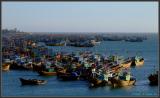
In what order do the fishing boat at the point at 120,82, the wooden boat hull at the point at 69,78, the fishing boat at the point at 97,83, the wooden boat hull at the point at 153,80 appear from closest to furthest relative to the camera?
the fishing boat at the point at 120,82, the fishing boat at the point at 97,83, the wooden boat hull at the point at 153,80, the wooden boat hull at the point at 69,78

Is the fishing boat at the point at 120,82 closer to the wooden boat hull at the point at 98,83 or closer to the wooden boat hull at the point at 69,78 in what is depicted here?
the wooden boat hull at the point at 98,83

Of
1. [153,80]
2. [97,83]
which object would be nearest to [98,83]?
[97,83]

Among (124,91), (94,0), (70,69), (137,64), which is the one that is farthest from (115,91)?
(137,64)

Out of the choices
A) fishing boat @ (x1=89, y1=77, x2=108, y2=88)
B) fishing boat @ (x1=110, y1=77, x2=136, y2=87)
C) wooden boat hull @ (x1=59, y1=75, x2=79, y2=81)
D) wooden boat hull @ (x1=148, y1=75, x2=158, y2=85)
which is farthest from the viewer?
wooden boat hull @ (x1=59, y1=75, x2=79, y2=81)

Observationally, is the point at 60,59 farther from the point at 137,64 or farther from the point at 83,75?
the point at 83,75

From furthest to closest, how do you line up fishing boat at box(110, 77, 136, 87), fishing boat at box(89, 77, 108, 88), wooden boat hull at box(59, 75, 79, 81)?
wooden boat hull at box(59, 75, 79, 81), fishing boat at box(89, 77, 108, 88), fishing boat at box(110, 77, 136, 87)

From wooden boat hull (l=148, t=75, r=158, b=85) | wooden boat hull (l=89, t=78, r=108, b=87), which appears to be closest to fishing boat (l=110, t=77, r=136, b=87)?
wooden boat hull (l=89, t=78, r=108, b=87)

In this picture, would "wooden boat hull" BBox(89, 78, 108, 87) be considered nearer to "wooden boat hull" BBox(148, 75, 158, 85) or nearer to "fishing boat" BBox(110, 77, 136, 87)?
"fishing boat" BBox(110, 77, 136, 87)

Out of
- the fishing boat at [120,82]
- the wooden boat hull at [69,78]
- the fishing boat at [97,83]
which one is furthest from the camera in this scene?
the wooden boat hull at [69,78]

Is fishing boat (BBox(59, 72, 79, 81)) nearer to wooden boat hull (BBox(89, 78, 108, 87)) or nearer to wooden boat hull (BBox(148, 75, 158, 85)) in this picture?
wooden boat hull (BBox(89, 78, 108, 87))

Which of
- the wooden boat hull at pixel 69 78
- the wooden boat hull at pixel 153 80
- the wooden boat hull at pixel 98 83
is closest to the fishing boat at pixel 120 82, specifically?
the wooden boat hull at pixel 98 83

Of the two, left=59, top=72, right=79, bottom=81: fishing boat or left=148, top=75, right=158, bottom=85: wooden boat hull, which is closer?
left=148, top=75, right=158, bottom=85: wooden boat hull
